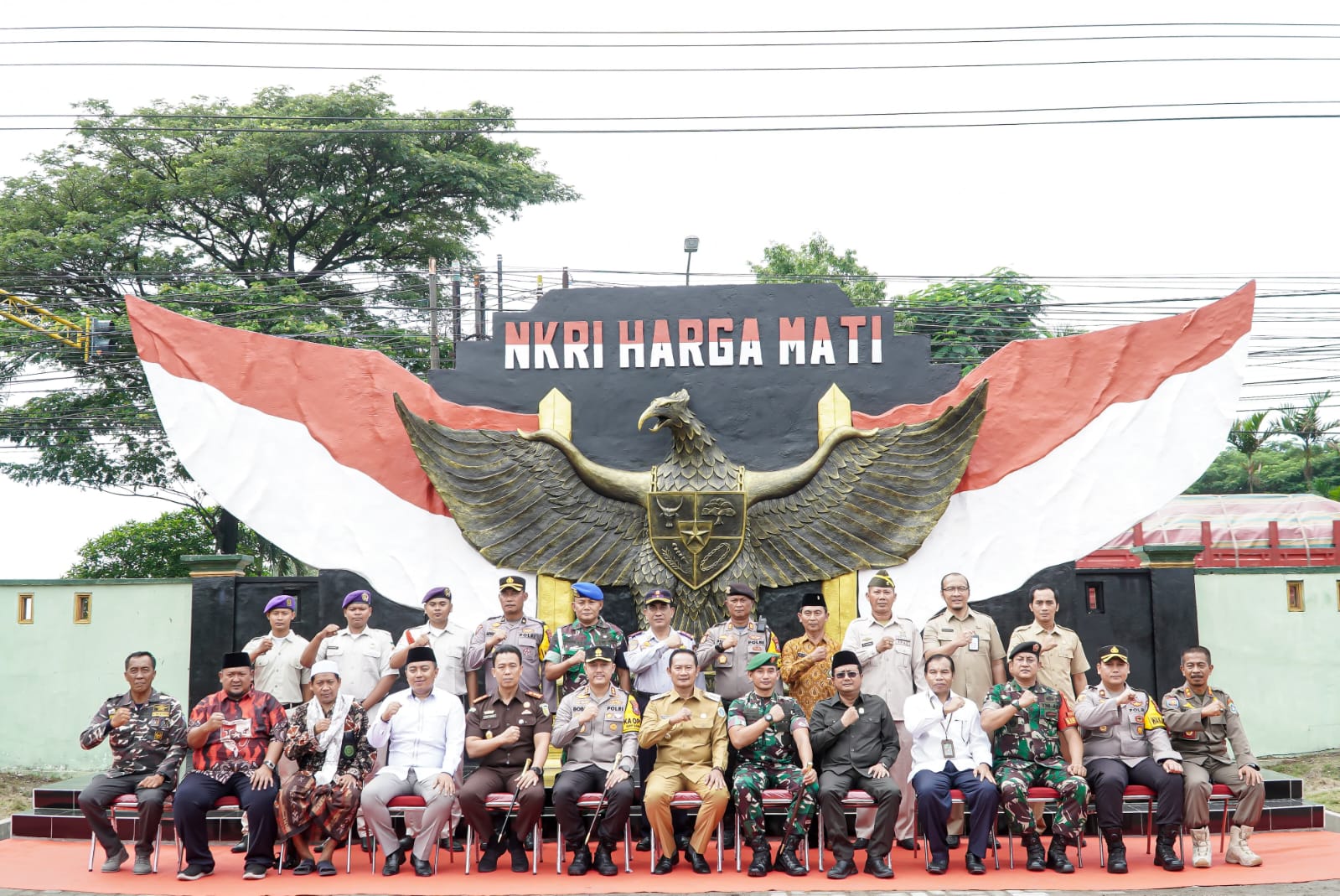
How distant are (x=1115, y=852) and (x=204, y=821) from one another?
4707 millimetres

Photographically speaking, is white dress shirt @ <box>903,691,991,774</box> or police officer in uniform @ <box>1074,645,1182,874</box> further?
white dress shirt @ <box>903,691,991,774</box>

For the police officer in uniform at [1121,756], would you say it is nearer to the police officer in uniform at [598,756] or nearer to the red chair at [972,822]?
the red chair at [972,822]

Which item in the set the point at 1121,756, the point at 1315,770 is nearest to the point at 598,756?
the point at 1121,756

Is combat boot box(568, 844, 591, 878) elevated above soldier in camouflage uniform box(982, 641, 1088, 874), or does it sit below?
below

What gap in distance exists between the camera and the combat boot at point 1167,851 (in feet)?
20.3

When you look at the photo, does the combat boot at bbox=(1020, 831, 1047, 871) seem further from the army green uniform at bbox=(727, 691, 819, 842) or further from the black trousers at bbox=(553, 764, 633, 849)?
the black trousers at bbox=(553, 764, 633, 849)

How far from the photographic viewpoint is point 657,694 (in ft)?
22.5

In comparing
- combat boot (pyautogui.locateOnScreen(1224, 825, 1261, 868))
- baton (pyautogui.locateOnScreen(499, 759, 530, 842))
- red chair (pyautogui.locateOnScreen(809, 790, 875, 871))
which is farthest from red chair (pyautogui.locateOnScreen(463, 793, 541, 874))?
combat boot (pyautogui.locateOnScreen(1224, 825, 1261, 868))

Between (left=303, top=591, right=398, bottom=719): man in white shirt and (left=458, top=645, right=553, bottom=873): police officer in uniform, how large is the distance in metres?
0.97

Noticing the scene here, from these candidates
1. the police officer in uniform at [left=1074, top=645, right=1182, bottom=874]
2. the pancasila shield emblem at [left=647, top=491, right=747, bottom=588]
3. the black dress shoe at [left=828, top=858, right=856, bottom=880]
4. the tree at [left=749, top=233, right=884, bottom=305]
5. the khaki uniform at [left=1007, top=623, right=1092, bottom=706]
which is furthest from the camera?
the tree at [left=749, top=233, right=884, bottom=305]

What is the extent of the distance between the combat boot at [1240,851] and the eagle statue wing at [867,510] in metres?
2.58

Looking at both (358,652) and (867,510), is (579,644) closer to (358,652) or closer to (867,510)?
(358,652)

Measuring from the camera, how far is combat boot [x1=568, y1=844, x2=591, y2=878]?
618cm

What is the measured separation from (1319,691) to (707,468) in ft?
20.4
